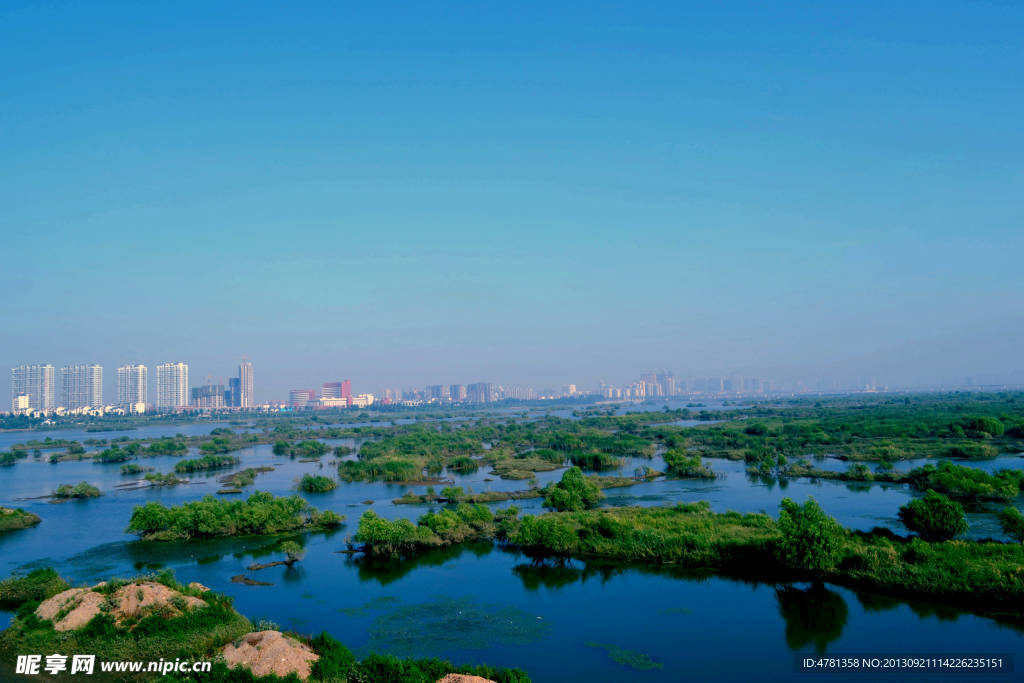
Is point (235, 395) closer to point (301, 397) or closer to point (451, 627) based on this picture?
point (301, 397)

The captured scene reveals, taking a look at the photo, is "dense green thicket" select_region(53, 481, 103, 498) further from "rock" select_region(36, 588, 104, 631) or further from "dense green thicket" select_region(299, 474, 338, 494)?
"rock" select_region(36, 588, 104, 631)

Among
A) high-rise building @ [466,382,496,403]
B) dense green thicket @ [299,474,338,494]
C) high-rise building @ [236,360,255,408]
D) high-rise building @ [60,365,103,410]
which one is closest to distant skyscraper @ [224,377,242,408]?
high-rise building @ [236,360,255,408]

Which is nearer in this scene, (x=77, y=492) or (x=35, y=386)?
(x=77, y=492)

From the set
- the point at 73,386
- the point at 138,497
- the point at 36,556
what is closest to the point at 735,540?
the point at 36,556

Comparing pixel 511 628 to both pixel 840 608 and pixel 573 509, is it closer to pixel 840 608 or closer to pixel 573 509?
pixel 840 608

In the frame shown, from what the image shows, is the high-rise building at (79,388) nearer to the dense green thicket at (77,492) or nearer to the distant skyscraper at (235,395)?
the distant skyscraper at (235,395)

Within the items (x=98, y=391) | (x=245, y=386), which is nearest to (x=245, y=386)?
(x=245, y=386)
